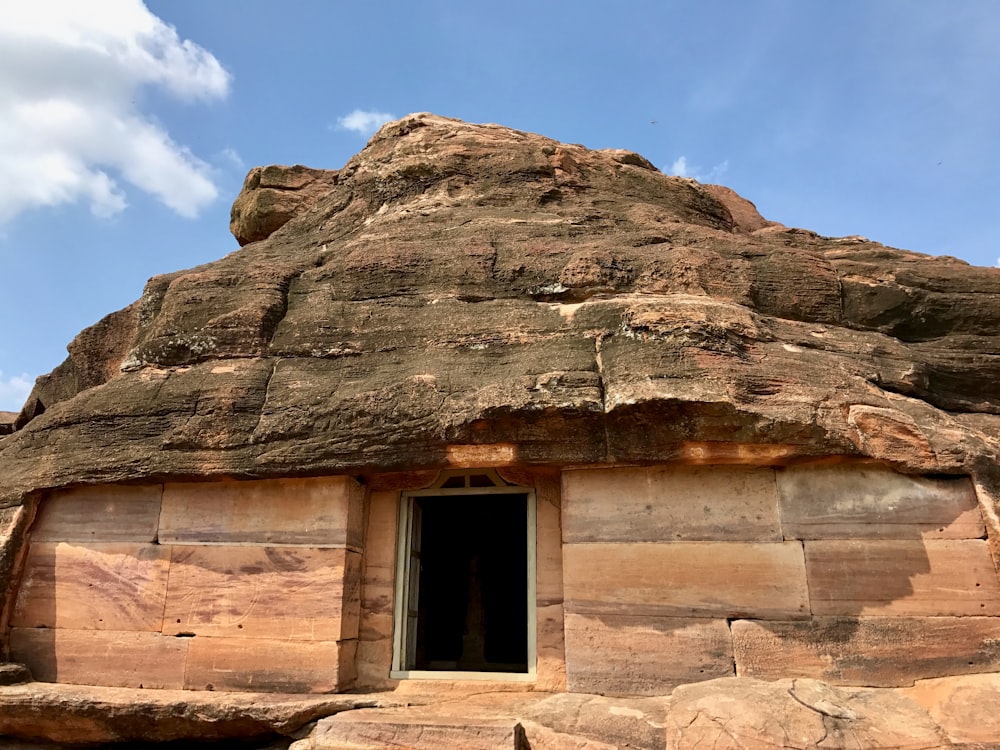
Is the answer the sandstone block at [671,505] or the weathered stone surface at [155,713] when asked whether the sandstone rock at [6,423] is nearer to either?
the weathered stone surface at [155,713]

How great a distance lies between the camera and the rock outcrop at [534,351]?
529 cm

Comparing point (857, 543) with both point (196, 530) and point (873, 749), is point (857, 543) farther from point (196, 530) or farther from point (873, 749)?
point (196, 530)

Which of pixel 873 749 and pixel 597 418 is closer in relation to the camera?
pixel 873 749

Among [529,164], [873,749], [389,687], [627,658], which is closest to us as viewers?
[873,749]

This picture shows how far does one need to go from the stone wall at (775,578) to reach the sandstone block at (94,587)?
135 inches

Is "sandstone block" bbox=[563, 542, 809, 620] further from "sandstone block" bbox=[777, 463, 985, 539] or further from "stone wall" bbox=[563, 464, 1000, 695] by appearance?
"sandstone block" bbox=[777, 463, 985, 539]

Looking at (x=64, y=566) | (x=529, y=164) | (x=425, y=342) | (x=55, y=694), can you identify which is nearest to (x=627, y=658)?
(x=425, y=342)

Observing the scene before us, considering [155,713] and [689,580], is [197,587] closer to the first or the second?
[155,713]

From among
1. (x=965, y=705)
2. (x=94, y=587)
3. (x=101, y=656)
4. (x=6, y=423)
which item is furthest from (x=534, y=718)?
(x=6, y=423)

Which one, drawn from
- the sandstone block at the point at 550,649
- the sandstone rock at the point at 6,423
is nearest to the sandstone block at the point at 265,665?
the sandstone block at the point at 550,649

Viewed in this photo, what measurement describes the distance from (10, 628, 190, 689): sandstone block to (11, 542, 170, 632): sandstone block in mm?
79

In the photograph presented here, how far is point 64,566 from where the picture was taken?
6082 millimetres

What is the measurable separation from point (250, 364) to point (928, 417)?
18.0ft

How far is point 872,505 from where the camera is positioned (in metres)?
5.26
